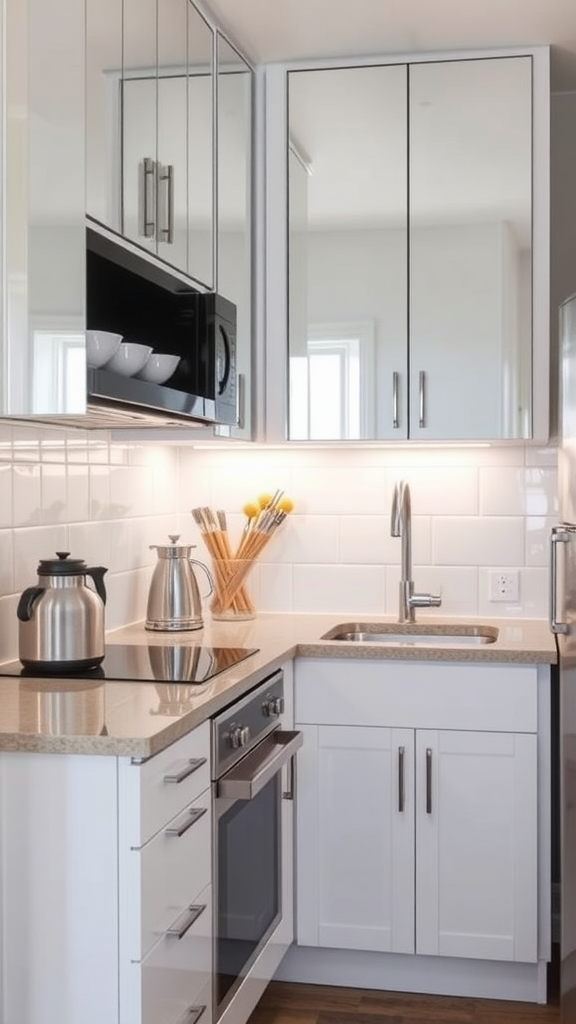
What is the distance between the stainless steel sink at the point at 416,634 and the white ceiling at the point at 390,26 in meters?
1.58

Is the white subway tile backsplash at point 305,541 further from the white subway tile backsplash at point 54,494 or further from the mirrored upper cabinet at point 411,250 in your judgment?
the white subway tile backsplash at point 54,494

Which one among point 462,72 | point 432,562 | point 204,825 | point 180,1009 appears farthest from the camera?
point 432,562

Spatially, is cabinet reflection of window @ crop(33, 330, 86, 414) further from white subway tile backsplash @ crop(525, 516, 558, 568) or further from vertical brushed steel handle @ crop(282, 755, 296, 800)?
white subway tile backsplash @ crop(525, 516, 558, 568)

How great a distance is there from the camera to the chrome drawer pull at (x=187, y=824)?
198 centimetres

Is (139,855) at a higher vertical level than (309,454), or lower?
lower

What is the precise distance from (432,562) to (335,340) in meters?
0.75

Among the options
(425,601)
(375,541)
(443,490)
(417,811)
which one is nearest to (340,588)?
(375,541)

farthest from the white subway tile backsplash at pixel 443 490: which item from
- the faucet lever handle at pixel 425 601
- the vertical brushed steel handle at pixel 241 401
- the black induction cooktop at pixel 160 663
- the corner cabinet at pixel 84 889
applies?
the corner cabinet at pixel 84 889

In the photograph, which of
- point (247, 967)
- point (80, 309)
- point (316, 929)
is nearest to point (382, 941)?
point (316, 929)

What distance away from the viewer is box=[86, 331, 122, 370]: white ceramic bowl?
215 cm

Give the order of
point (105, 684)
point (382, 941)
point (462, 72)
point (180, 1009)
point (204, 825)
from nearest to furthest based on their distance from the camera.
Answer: point (180, 1009)
point (204, 825)
point (105, 684)
point (382, 941)
point (462, 72)

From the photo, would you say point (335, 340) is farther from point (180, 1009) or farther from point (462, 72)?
point (180, 1009)

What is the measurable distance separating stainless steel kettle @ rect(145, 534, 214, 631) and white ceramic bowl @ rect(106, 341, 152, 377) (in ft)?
2.84

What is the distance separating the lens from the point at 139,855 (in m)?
1.83
